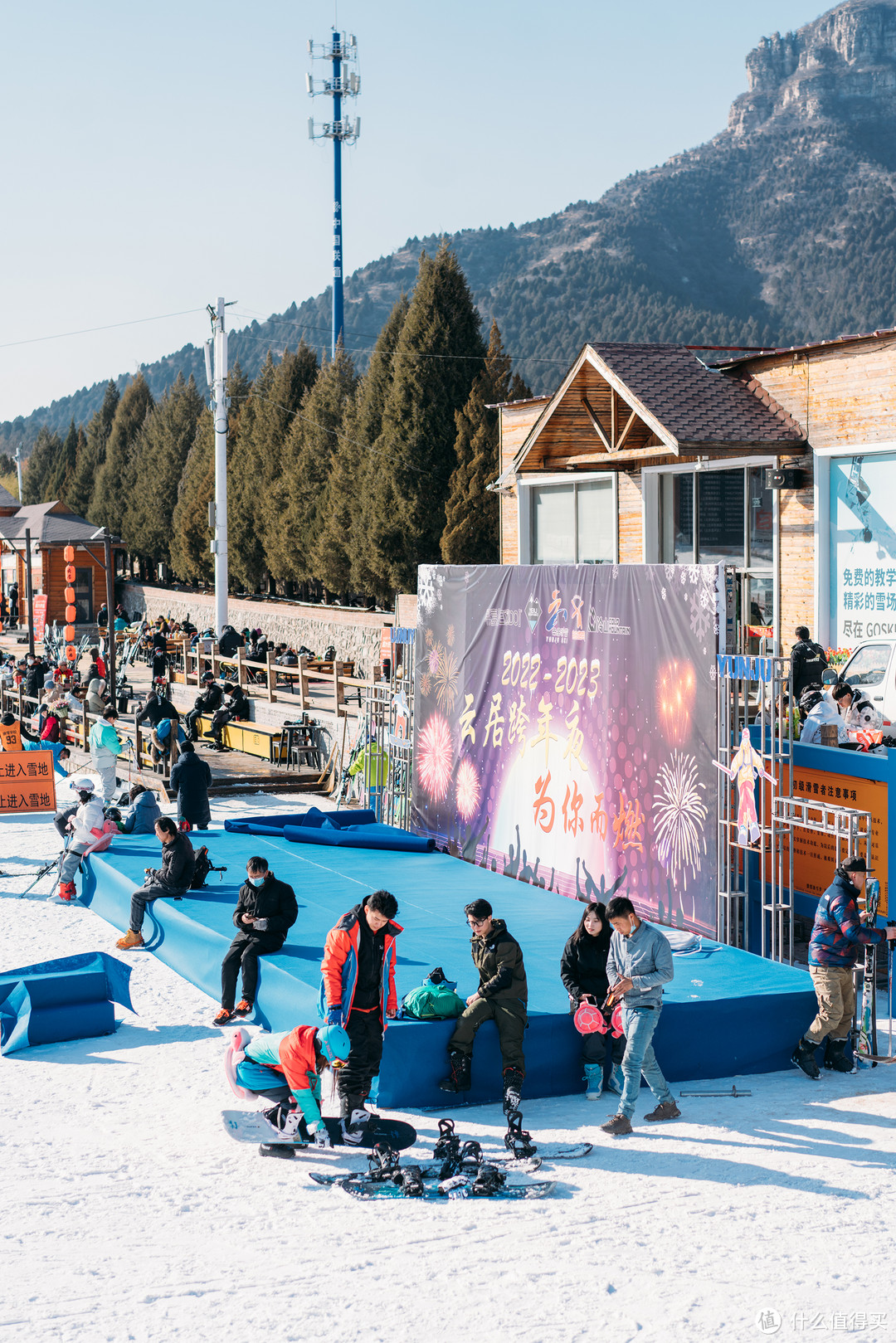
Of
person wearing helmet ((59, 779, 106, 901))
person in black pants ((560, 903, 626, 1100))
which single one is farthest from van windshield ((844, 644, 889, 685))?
person wearing helmet ((59, 779, 106, 901))

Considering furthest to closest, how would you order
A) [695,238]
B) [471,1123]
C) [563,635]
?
[695,238] → [563,635] → [471,1123]

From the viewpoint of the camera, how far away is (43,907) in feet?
46.9

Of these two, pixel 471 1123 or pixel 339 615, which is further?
pixel 339 615

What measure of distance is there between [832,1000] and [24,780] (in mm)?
14419

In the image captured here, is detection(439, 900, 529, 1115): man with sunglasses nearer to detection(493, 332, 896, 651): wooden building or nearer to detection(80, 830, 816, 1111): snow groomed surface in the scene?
detection(80, 830, 816, 1111): snow groomed surface

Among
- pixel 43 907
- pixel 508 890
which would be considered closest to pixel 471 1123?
pixel 508 890

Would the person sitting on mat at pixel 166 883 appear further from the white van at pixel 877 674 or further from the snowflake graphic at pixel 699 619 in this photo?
the white van at pixel 877 674

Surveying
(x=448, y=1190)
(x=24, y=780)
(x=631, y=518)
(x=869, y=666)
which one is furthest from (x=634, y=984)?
(x=631, y=518)

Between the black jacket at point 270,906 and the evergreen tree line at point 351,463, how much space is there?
23.9 metres

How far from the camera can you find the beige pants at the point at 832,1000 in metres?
8.62

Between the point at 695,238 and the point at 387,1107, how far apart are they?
20292cm

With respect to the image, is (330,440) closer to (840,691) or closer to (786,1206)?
(840,691)

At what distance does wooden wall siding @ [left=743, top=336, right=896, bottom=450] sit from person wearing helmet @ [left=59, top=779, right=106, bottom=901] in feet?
35.3

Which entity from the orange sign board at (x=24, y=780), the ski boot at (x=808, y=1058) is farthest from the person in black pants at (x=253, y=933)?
the orange sign board at (x=24, y=780)
